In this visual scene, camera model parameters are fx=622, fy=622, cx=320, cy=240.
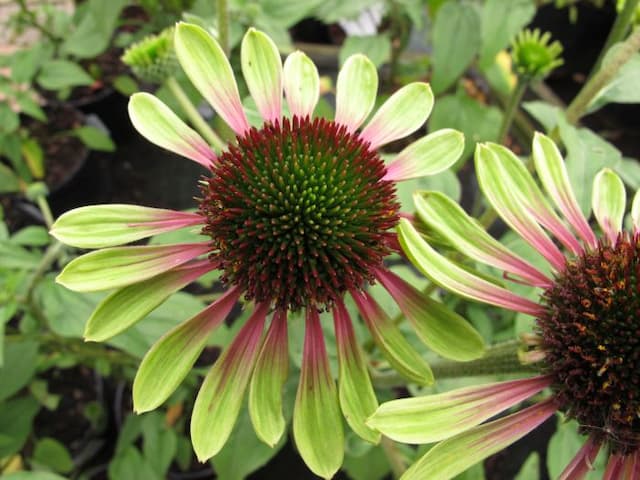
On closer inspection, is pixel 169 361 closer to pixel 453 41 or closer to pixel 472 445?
pixel 472 445

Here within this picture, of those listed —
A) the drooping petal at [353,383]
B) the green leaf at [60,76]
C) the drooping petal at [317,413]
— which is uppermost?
the drooping petal at [353,383]

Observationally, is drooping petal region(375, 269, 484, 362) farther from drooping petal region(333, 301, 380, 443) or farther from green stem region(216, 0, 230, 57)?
green stem region(216, 0, 230, 57)

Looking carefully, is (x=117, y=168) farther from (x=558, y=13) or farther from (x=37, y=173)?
(x=558, y=13)

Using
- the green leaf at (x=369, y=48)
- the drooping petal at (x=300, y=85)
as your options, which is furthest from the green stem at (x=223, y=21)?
the green leaf at (x=369, y=48)

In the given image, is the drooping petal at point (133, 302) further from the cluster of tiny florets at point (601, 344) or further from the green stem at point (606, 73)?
the green stem at point (606, 73)

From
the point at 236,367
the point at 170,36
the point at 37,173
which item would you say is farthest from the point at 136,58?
the point at 37,173
